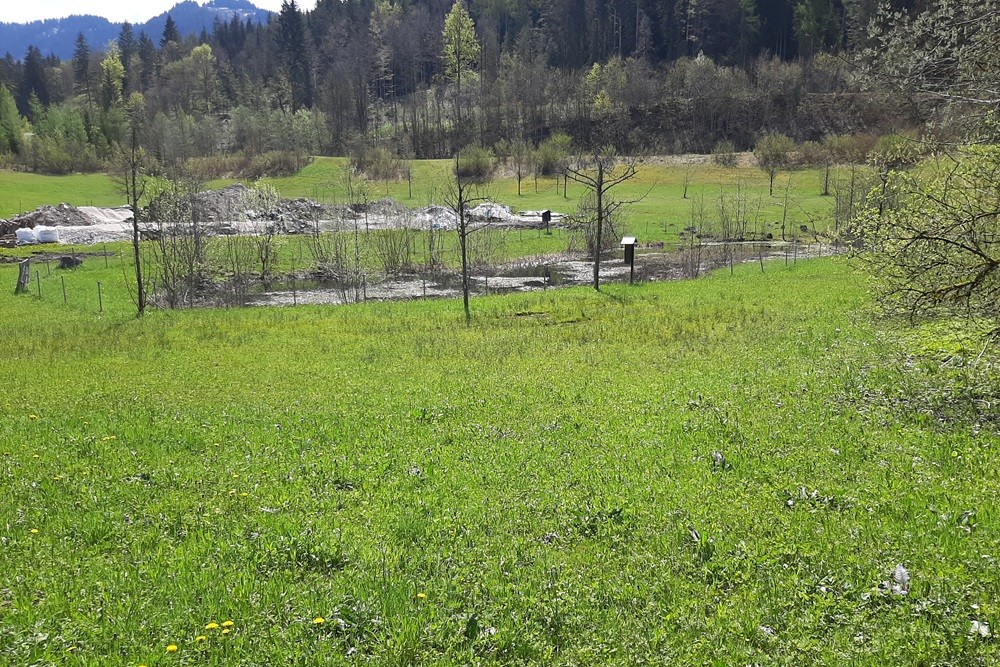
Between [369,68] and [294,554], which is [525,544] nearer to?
[294,554]

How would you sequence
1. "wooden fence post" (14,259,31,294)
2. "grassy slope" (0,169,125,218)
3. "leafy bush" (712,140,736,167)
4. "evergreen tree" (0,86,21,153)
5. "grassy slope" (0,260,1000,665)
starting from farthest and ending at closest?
"evergreen tree" (0,86,21,153) < "leafy bush" (712,140,736,167) < "grassy slope" (0,169,125,218) < "wooden fence post" (14,259,31,294) < "grassy slope" (0,260,1000,665)

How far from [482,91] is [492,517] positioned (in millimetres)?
140317

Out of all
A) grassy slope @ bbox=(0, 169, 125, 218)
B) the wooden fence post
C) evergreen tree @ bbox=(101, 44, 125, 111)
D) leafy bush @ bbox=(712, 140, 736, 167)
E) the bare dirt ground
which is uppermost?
evergreen tree @ bbox=(101, 44, 125, 111)

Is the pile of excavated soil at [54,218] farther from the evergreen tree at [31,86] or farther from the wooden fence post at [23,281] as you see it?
the evergreen tree at [31,86]

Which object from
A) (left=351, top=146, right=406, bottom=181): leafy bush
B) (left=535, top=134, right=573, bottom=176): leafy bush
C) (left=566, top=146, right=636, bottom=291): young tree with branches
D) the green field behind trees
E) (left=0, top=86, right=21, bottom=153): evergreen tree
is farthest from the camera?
(left=0, top=86, right=21, bottom=153): evergreen tree

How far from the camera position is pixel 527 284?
1971 inches

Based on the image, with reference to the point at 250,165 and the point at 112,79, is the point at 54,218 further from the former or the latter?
the point at 112,79

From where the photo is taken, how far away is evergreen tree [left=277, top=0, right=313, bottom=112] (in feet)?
568

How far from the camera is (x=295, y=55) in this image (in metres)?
181

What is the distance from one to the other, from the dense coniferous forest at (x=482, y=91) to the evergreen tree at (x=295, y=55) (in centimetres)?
54

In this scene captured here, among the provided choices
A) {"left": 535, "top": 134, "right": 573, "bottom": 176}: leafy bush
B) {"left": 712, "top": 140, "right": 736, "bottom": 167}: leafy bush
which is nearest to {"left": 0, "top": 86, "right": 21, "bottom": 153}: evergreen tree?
{"left": 535, "top": 134, "right": 573, "bottom": 176}: leafy bush

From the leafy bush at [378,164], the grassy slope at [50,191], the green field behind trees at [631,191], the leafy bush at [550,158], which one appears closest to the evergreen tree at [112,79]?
the green field behind trees at [631,191]

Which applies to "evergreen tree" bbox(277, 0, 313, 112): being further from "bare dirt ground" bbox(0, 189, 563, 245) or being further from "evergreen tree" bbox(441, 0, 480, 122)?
"bare dirt ground" bbox(0, 189, 563, 245)

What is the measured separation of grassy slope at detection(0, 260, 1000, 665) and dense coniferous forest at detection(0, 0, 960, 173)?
7190cm
